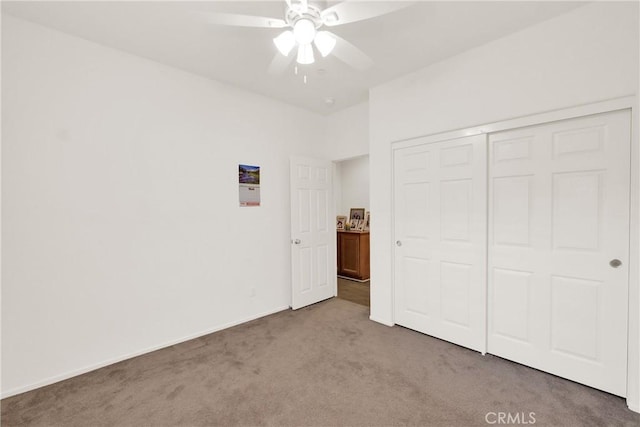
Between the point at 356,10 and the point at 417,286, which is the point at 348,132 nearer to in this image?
the point at 417,286

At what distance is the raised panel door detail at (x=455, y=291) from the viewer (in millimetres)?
2600

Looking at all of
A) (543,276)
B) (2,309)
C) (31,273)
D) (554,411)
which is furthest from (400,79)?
(2,309)

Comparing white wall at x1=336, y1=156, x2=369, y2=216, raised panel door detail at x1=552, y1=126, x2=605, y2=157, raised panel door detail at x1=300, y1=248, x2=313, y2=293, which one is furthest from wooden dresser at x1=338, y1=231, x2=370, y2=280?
raised panel door detail at x1=552, y1=126, x2=605, y2=157

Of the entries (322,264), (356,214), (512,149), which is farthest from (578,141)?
(356,214)

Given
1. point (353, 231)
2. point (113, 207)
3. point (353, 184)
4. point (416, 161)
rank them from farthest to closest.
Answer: point (353, 184) < point (353, 231) < point (416, 161) < point (113, 207)

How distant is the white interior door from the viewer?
3641 millimetres

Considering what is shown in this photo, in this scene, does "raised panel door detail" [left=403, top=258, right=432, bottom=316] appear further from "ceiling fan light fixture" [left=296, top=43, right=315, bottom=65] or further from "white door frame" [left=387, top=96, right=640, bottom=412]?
"ceiling fan light fixture" [left=296, top=43, right=315, bottom=65]

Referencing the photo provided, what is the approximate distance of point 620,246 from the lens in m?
1.89

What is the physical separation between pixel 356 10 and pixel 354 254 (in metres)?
4.09

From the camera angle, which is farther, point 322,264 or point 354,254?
point 354,254

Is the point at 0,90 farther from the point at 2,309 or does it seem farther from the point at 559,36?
the point at 559,36

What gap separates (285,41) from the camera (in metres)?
1.78

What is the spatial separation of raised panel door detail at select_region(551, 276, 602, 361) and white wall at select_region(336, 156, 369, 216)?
3.70 meters

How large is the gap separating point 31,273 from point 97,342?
2.45 ft
